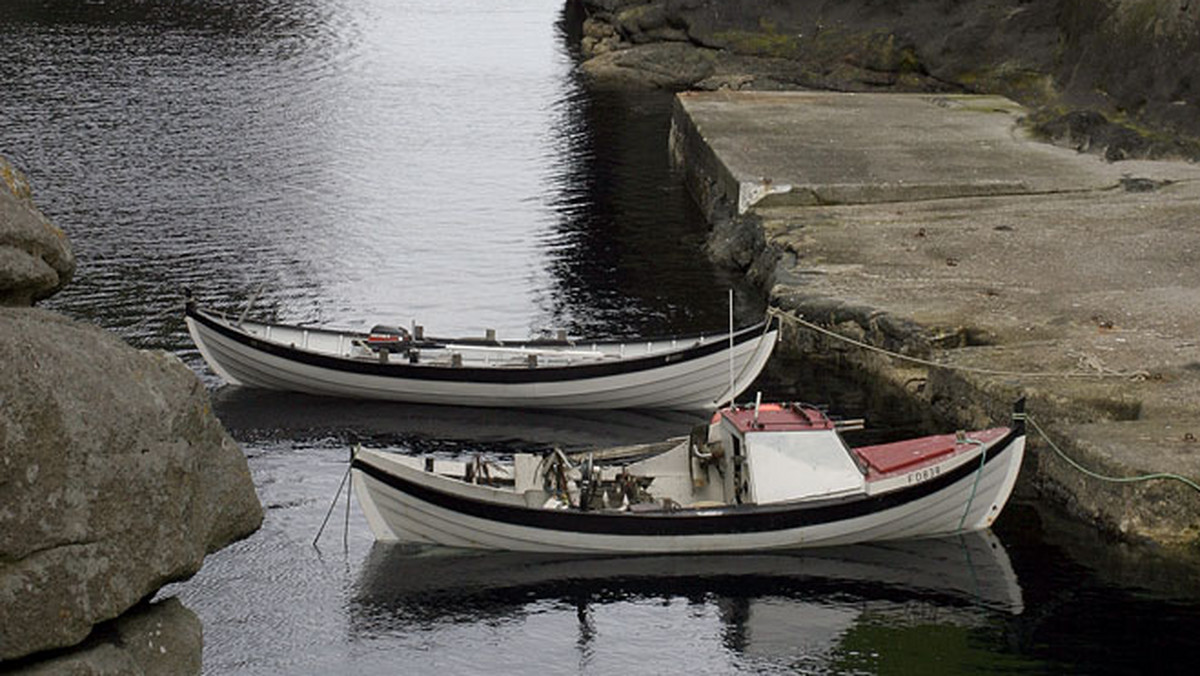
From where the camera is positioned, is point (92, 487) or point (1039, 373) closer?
point (92, 487)

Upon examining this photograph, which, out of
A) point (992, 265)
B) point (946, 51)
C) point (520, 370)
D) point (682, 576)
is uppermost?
point (946, 51)

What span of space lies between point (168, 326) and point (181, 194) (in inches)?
704

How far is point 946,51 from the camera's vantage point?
250 ft

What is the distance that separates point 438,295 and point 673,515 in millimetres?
21291

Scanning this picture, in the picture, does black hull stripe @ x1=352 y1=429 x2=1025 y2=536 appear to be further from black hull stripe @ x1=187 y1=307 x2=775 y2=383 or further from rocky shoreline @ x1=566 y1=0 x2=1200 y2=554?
black hull stripe @ x1=187 y1=307 x2=775 y2=383

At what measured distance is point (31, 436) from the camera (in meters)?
15.9

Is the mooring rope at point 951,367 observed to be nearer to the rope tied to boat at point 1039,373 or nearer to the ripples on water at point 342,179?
the rope tied to boat at point 1039,373

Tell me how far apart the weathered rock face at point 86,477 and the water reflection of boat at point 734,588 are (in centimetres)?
1165

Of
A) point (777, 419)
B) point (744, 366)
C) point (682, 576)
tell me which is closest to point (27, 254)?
point (682, 576)

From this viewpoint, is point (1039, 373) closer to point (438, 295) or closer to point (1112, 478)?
point (1112, 478)

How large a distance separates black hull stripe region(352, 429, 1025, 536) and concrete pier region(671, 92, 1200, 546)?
3243mm

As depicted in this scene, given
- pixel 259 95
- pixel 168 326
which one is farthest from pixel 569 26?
pixel 168 326

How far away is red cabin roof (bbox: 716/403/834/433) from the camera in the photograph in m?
32.1

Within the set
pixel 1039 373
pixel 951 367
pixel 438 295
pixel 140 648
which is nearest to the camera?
pixel 140 648
